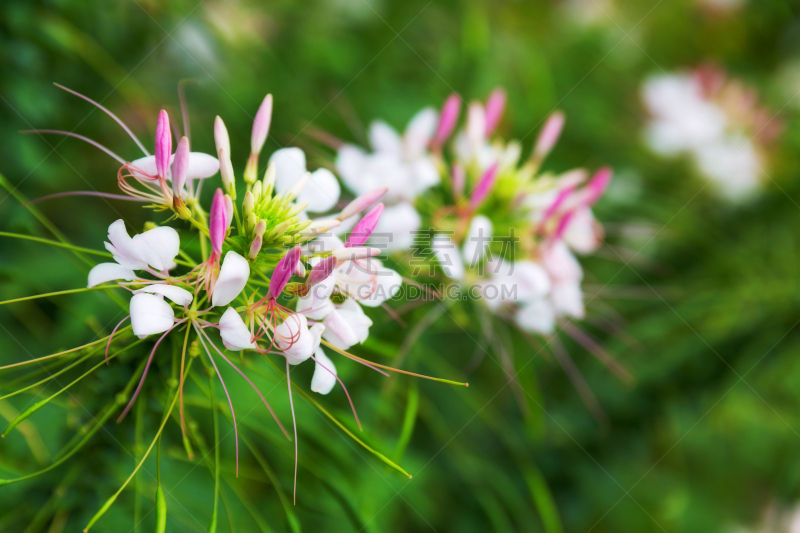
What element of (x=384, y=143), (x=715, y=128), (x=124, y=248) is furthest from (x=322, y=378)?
(x=715, y=128)

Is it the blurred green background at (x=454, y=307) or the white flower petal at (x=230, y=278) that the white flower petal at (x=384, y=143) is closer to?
the blurred green background at (x=454, y=307)

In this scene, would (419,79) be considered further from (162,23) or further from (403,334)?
(403,334)

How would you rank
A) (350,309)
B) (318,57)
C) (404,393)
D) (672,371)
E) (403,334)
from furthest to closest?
(318,57) < (672,371) < (404,393) < (403,334) < (350,309)

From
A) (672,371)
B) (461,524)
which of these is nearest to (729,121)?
(672,371)

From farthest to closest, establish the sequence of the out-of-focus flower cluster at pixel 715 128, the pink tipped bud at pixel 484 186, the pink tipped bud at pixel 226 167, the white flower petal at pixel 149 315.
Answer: the out-of-focus flower cluster at pixel 715 128
the pink tipped bud at pixel 484 186
the pink tipped bud at pixel 226 167
the white flower petal at pixel 149 315

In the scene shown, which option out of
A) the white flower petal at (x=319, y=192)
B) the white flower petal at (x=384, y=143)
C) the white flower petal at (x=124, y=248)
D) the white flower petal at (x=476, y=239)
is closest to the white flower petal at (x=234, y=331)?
the white flower petal at (x=124, y=248)

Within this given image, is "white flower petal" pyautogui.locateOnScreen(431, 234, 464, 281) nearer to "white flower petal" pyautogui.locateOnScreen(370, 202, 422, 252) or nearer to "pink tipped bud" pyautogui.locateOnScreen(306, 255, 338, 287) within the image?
"white flower petal" pyautogui.locateOnScreen(370, 202, 422, 252)
